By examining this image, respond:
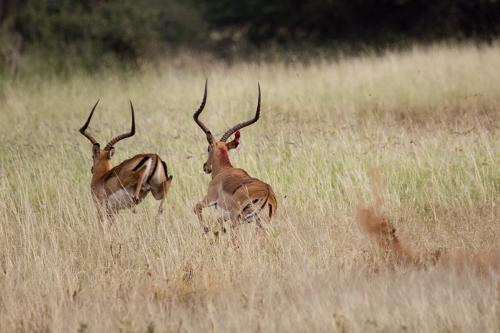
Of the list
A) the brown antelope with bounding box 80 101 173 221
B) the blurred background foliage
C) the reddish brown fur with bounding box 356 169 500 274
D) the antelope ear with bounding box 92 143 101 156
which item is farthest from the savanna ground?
the blurred background foliage

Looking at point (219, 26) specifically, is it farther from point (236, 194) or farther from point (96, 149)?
point (236, 194)

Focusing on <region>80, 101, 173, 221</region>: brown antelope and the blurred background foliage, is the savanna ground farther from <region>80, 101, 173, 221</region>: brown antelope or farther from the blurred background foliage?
the blurred background foliage

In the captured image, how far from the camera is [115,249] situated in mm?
5895

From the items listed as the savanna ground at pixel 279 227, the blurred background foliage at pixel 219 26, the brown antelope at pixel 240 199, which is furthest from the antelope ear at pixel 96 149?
the blurred background foliage at pixel 219 26

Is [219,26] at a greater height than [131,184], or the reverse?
[219,26]

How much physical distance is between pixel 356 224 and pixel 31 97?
8.50m

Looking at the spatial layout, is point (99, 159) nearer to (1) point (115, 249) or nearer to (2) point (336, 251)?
(1) point (115, 249)

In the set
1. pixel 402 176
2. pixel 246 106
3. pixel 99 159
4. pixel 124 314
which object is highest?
pixel 246 106

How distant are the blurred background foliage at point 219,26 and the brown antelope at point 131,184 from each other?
28.6 feet

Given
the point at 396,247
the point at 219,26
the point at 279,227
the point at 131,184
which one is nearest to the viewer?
the point at 396,247

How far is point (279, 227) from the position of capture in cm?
626

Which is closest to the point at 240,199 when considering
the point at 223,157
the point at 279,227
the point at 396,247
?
the point at 279,227

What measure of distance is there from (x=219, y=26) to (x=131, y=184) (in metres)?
19.2

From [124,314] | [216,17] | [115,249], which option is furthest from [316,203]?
[216,17]
